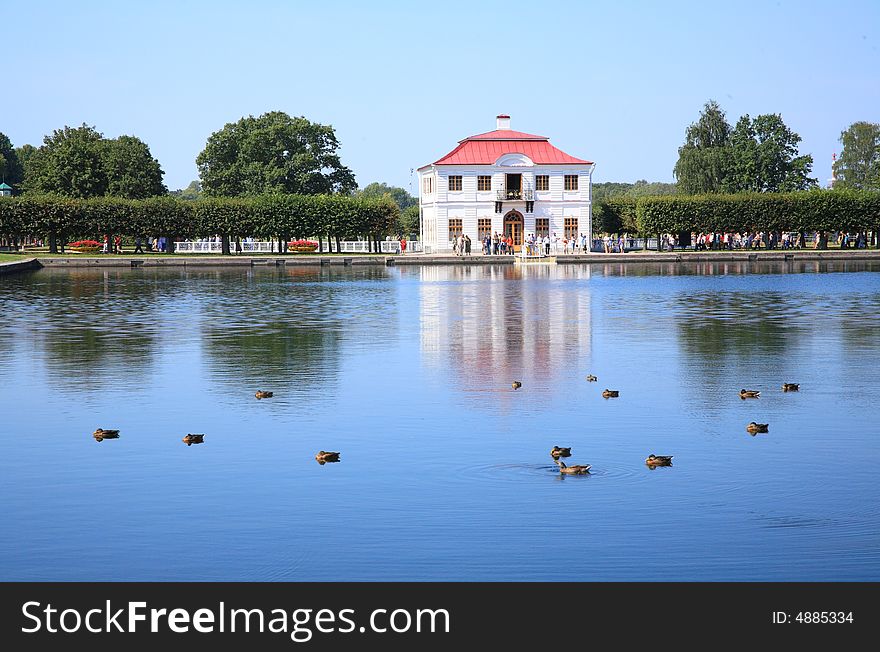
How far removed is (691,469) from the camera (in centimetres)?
1203

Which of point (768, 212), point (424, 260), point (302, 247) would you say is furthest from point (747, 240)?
point (302, 247)

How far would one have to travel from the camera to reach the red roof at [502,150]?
83.2 metres

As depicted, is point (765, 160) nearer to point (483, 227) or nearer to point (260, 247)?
Answer: point (483, 227)

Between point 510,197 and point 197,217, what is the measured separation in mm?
21857

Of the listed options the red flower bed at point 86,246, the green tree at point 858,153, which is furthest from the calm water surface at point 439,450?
the green tree at point 858,153

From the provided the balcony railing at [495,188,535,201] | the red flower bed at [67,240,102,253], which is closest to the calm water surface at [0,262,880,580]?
the balcony railing at [495,188,535,201]

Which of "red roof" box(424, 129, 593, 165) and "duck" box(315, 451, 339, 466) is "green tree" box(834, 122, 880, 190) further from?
"duck" box(315, 451, 339, 466)

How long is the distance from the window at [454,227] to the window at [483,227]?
1.40 m

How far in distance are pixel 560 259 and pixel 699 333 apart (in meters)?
45.5

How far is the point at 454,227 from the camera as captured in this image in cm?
8300

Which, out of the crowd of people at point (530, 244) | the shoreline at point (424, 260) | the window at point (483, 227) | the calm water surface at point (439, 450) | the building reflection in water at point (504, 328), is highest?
the window at point (483, 227)

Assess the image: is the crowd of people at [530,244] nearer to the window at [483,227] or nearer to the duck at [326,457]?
the window at [483,227]

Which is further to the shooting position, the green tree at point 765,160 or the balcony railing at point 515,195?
the green tree at point 765,160
